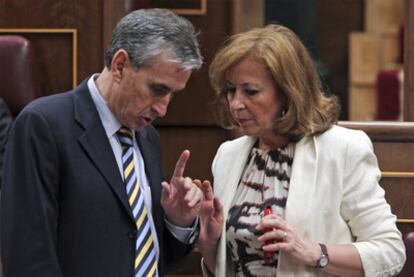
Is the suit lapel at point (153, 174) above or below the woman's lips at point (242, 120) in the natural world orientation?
below

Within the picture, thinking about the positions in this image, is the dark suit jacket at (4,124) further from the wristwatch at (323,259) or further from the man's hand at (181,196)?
the wristwatch at (323,259)

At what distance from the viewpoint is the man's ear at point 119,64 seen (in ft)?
7.67

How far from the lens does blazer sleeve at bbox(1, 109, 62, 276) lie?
7.39 ft

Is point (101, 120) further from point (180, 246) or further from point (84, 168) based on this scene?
point (180, 246)

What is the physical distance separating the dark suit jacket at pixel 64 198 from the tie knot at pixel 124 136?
0.19ft

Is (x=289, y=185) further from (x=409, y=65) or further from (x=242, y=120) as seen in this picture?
(x=409, y=65)

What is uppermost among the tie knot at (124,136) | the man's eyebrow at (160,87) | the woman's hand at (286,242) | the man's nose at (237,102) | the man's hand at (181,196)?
the man's eyebrow at (160,87)

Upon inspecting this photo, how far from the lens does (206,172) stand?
16.9 ft

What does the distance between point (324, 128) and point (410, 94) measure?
1.47 m

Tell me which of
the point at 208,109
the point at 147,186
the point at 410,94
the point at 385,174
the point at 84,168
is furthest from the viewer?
the point at 208,109

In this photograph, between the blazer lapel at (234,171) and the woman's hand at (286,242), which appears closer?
the woman's hand at (286,242)

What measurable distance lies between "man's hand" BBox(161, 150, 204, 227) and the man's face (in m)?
0.14

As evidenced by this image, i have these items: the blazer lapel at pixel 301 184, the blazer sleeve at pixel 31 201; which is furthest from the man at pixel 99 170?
the blazer lapel at pixel 301 184

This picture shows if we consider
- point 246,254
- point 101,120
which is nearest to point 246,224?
point 246,254
